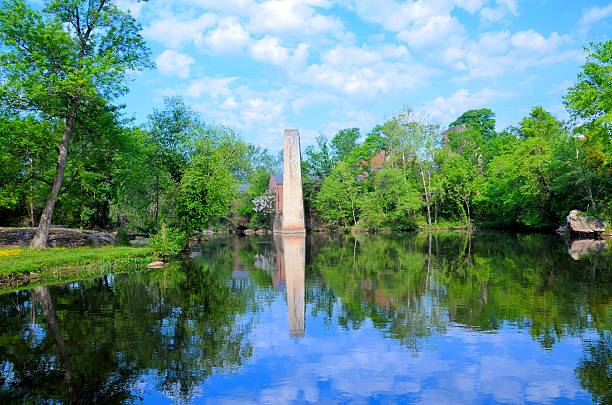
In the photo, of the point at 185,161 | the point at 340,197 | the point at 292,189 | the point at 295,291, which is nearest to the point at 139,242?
the point at 185,161

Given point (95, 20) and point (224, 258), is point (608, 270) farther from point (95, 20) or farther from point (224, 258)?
point (95, 20)

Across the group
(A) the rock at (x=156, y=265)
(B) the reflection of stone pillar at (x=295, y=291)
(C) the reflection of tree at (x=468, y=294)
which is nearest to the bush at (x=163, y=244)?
(A) the rock at (x=156, y=265)

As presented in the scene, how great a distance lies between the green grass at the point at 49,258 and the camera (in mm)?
16995

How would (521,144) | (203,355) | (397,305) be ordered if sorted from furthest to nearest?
(521,144)
(397,305)
(203,355)

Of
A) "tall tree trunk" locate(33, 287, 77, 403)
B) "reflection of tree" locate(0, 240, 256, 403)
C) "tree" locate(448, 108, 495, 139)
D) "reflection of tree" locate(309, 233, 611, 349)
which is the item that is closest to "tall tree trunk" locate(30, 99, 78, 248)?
"tall tree trunk" locate(33, 287, 77, 403)

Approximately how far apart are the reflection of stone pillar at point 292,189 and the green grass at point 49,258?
95.2 feet

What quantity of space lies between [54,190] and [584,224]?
114 ft

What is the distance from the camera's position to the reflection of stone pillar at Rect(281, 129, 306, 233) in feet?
170

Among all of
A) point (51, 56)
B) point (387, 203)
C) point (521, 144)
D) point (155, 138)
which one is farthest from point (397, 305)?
point (387, 203)

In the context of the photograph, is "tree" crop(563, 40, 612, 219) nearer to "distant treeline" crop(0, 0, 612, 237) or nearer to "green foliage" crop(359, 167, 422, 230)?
"distant treeline" crop(0, 0, 612, 237)

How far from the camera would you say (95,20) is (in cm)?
2386

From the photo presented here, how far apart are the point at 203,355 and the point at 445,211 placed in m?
50.0

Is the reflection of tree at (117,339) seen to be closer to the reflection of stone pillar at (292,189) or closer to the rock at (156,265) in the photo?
the rock at (156,265)

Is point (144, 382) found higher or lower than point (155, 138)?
lower
